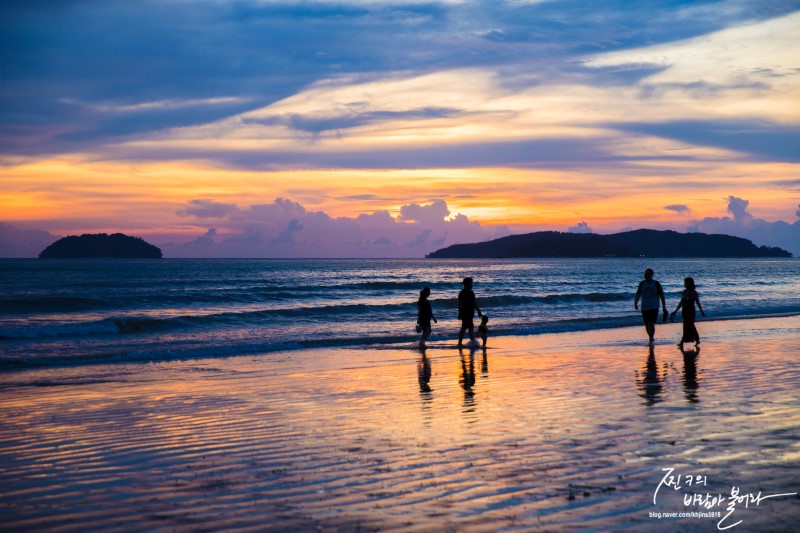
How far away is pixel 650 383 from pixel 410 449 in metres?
6.10

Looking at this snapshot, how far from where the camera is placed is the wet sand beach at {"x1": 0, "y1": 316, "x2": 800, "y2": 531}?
532 centimetres

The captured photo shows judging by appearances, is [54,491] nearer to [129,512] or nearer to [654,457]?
[129,512]

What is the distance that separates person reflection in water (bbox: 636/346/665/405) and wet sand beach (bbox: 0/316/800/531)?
62 mm

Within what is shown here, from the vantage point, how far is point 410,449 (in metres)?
7.36

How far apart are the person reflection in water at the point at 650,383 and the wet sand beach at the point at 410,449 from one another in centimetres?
6

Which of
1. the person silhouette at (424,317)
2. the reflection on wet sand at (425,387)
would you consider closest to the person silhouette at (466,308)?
the person silhouette at (424,317)

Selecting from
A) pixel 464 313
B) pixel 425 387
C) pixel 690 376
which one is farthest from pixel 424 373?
pixel 464 313

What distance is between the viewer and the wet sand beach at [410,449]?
532 cm

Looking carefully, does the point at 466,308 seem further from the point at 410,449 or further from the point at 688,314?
the point at 410,449

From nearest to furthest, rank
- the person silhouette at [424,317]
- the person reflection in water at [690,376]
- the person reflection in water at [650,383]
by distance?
1. the person reflection in water at [650,383]
2. the person reflection in water at [690,376]
3. the person silhouette at [424,317]

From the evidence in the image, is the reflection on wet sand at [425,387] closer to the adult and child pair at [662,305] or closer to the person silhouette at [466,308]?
the person silhouette at [466,308]

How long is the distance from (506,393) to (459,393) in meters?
0.74

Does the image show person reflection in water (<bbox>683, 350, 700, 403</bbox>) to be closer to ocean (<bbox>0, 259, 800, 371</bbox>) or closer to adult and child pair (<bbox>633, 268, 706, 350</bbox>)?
adult and child pair (<bbox>633, 268, 706, 350</bbox>)

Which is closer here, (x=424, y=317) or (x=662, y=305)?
(x=662, y=305)
